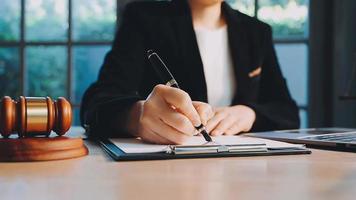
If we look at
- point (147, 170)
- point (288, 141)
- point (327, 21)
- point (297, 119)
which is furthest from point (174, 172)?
point (327, 21)

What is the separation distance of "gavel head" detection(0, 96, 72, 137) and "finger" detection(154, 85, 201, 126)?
16 cm

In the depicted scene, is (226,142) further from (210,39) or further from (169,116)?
(210,39)

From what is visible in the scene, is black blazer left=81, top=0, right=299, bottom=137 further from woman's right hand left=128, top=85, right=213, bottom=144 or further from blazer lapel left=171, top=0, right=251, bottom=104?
woman's right hand left=128, top=85, right=213, bottom=144

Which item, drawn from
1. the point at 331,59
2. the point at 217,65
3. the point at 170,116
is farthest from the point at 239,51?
the point at 170,116

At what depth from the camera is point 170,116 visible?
0.72 meters

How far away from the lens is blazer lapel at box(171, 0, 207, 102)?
3.97 ft

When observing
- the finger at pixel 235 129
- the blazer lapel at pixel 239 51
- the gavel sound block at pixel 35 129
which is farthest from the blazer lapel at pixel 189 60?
the gavel sound block at pixel 35 129

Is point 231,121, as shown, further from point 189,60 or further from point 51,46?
point 51,46

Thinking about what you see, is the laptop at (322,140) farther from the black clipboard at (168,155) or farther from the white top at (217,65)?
the white top at (217,65)

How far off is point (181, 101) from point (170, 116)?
4cm

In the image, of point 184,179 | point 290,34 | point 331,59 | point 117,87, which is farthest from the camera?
point 290,34

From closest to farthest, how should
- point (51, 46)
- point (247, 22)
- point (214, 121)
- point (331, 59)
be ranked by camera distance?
1. point (214, 121)
2. point (247, 22)
3. point (331, 59)
4. point (51, 46)

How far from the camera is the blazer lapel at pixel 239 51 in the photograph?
1251 millimetres

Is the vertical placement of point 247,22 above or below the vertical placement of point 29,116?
above
